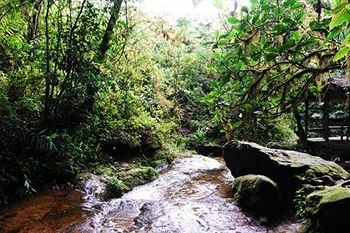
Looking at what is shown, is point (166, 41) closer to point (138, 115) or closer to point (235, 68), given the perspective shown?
point (138, 115)

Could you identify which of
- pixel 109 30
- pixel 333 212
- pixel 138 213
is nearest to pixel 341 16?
pixel 333 212

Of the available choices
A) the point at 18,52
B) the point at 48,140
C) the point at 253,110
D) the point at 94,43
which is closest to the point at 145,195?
the point at 48,140

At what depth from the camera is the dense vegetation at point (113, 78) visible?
304 cm

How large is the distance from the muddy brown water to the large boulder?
35.9 inches

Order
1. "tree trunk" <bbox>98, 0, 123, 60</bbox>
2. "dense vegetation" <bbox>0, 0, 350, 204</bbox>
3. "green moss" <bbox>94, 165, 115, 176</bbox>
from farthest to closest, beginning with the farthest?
1. "green moss" <bbox>94, 165, 115, 176</bbox>
2. "tree trunk" <bbox>98, 0, 123, 60</bbox>
3. "dense vegetation" <bbox>0, 0, 350, 204</bbox>

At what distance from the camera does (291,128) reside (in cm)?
1800

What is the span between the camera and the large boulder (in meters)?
6.39

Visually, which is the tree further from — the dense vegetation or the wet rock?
the wet rock

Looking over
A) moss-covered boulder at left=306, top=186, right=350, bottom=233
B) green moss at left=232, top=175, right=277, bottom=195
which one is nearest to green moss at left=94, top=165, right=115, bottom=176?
green moss at left=232, top=175, right=277, bottom=195

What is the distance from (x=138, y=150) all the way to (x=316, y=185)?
5503 mm

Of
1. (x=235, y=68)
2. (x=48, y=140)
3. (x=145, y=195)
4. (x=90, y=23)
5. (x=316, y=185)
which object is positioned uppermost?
(x=90, y=23)

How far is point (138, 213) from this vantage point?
20.3 ft

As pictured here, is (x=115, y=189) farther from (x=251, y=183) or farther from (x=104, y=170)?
(x=251, y=183)

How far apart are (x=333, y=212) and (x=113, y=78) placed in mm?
5773
